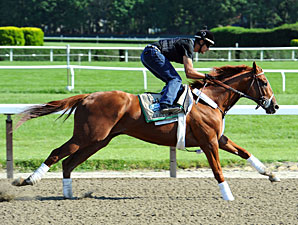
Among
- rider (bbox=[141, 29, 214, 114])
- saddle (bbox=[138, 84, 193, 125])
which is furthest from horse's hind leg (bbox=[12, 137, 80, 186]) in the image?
rider (bbox=[141, 29, 214, 114])

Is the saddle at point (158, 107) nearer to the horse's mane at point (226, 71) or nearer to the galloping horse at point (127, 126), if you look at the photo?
the galloping horse at point (127, 126)

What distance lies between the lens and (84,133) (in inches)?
196

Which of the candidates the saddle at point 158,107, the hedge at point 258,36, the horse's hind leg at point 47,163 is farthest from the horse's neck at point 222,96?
the hedge at point 258,36

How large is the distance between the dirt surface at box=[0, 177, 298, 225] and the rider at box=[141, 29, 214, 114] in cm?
89

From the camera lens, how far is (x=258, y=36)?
110ft

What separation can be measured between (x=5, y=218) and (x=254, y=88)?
8.58 ft

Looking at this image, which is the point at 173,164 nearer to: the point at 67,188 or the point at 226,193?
the point at 226,193

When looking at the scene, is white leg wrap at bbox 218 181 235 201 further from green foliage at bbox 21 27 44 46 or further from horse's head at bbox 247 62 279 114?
green foliage at bbox 21 27 44 46

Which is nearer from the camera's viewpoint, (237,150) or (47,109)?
(47,109)

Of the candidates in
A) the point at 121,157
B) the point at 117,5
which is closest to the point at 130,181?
the point at 121,157

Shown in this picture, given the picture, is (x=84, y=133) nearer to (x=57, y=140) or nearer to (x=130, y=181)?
(x=130, y=181)

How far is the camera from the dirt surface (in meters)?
4.37

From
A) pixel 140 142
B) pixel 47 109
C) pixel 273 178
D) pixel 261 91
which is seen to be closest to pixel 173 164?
pixel 273 178

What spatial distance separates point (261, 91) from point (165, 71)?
976 mm
